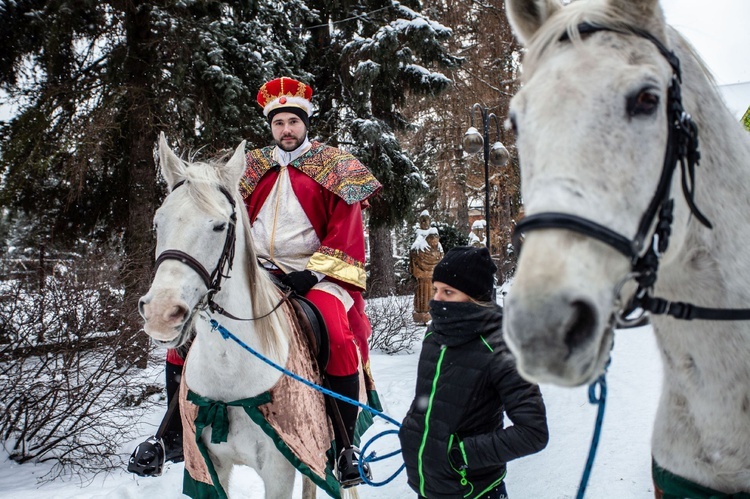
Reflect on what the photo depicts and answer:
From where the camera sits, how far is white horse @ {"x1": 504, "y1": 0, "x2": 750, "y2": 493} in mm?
898

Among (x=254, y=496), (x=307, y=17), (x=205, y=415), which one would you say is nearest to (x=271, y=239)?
(x=205, y=415)

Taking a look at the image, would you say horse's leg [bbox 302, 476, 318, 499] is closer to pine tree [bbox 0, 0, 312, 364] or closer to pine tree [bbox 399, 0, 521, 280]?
pine tree [bbox 0, 0, 312, 364]

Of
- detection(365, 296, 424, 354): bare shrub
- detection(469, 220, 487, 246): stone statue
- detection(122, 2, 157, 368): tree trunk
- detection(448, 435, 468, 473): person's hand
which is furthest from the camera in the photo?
detection(469, 220, 487, 246): stone statue

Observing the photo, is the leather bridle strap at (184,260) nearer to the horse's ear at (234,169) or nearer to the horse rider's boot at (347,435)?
the horse's ear at (234,169)

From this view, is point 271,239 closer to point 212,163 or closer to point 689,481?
point 212,163

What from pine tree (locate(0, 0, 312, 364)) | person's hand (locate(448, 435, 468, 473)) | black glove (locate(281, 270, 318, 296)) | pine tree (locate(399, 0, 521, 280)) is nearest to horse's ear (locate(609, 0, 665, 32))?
person's hand (locate(448, 435, 468, 473))

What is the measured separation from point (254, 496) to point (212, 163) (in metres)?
A: 2.87

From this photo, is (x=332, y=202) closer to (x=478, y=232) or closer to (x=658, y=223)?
(x=658, y=223)

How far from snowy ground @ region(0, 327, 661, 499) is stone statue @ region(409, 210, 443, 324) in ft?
17.6

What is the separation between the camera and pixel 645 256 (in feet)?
3.30

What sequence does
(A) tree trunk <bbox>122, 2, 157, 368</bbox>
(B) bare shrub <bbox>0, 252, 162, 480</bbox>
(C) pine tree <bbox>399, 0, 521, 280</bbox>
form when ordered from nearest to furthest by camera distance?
1. (B) bare shrub <bbox>0, 252, 162, 480</bbox>
2. (A) tree trunk <bbox>122, 2, 157, 368</bbox>
3. (C) pine tree <bbox>399, 0, 521, 280</bbox>

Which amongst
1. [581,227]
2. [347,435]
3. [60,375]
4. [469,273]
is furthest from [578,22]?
[60,375]

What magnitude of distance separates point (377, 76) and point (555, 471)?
8.42 metres

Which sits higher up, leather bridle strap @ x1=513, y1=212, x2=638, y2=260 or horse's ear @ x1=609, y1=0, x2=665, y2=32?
horse's ear @ x1=609, y1=0, x2=665, y2=32
